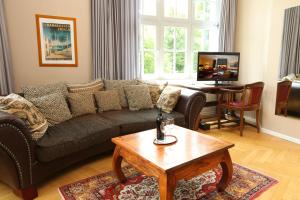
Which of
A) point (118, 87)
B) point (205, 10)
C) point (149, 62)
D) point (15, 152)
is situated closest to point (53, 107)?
point (15, 152)

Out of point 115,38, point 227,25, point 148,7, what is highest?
point 148,7

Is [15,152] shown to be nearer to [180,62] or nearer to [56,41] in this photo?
[56,41]

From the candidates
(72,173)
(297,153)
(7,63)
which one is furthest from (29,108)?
(297,153)

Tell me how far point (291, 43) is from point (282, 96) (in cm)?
79

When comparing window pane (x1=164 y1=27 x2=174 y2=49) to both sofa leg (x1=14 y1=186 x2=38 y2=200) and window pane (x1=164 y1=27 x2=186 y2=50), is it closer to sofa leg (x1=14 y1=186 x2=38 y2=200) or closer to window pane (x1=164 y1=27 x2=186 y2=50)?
window pane (x1=164 y1=27 x2=186 y2=50)

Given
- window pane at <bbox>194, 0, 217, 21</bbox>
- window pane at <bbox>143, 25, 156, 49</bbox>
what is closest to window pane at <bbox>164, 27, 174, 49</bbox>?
window pane at <bbox>143, 25, 156, 49</bbox>

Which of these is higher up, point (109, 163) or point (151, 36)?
point (151, 36)

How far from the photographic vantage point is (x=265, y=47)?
12.3 feet

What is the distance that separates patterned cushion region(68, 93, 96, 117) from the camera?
2840 millimetres

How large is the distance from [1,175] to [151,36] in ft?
10.2

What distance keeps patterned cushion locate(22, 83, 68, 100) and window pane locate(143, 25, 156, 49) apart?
1745 mm

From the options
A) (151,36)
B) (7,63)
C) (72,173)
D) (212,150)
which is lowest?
(72,173)

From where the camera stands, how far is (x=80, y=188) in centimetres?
209

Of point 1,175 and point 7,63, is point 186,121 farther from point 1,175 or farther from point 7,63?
point 7,63
